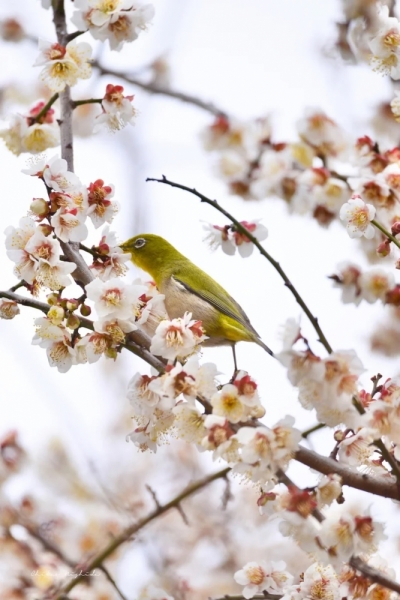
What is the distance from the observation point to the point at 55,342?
8.48 feet

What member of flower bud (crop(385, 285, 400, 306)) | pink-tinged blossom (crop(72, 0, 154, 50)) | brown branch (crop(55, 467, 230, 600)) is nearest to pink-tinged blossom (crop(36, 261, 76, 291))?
brown branch (crop(55, 467, 230, 600))

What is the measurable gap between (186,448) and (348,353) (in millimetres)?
5717

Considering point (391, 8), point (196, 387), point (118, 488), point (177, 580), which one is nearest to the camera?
point (196, 387)

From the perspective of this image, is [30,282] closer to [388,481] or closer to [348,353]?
[348,353]

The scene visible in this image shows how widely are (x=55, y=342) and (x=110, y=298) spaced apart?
1.03ft

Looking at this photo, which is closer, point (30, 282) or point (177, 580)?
point (30, 282)

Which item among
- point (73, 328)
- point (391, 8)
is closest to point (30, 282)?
point (73, 328)

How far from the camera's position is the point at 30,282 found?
8.31ft

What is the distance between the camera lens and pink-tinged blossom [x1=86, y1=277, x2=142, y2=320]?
240 centimetres

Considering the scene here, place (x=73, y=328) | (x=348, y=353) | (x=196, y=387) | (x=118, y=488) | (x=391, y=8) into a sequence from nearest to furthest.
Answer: (x=348, y=353) → (x=196, y=387) → (x=73, y=328) → (x=391, y=8) → (x=118, y=488)

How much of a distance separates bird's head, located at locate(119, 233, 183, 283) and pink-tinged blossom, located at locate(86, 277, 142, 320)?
7.67ft

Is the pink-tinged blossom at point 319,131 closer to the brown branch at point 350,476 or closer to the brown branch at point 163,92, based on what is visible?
the brown branch at point 163,92

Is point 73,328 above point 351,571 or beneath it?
above

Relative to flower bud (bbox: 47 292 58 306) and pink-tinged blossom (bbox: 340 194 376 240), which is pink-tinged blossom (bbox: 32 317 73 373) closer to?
flower bud (bbox: 47 292 58 306)
